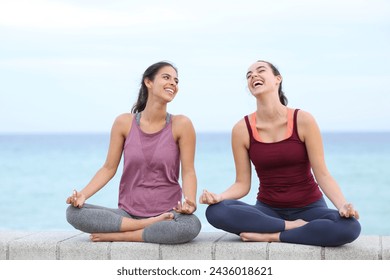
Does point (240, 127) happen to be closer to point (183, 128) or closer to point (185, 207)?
point (183, 128)

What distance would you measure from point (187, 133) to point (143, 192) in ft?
1.46

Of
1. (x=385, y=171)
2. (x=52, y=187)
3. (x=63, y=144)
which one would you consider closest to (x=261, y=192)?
(x=52, y=187)

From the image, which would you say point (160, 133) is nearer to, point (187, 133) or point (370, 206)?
point (187, 133)

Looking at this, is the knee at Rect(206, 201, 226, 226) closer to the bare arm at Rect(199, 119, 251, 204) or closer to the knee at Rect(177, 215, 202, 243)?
the knee at Rect(177, 215, 202, 243)

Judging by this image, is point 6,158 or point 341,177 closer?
point 341,177

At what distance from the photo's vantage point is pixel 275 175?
466 cm

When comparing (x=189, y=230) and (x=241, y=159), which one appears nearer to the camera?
(x=189, y=230)

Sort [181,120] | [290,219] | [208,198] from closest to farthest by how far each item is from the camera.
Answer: [208,198] < [290,219] < [181,120]

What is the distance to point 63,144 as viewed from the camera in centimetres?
4822

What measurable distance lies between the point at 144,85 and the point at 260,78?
30.3 inches

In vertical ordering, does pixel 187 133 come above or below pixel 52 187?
below

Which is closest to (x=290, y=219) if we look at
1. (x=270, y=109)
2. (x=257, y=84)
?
(x=270, y=109)

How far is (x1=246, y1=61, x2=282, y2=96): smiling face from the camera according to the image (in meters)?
4.64
